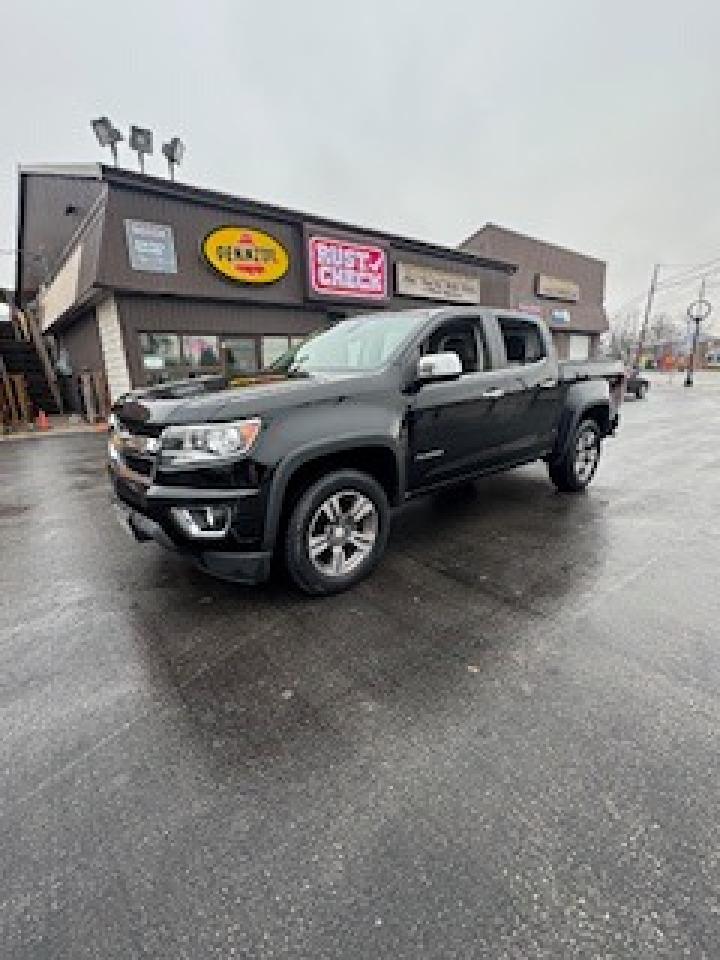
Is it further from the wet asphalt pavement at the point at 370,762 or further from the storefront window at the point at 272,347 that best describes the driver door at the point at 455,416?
the storefront window at the point at 272,347

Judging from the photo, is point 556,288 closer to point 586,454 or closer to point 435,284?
point 435,284

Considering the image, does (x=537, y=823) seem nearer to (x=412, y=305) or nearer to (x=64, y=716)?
(x=64, y=716)

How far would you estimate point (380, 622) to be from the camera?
297 centimetres

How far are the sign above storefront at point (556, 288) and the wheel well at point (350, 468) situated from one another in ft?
88.7

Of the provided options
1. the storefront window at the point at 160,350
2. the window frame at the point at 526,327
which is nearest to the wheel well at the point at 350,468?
the window frame at the point at 526,327

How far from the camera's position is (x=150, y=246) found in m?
11.1

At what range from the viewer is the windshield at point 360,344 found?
12.2ft

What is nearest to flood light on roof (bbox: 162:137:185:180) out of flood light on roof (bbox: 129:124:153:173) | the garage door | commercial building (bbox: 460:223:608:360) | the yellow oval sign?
flood light on roof (bbox: 129:124:153:173)

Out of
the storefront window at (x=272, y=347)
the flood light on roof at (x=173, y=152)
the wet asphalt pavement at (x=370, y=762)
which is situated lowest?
the wet asphalt pavement at (x=370, y=762)

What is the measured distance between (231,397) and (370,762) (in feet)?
6.73

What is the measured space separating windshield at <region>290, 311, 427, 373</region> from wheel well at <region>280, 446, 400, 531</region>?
0.65 metres

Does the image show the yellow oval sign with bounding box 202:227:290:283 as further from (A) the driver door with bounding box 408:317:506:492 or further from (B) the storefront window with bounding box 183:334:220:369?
(A) the driver door with bounding box 408:317:506:492

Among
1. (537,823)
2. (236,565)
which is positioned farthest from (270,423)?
(537,823)

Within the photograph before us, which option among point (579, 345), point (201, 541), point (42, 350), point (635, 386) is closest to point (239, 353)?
point (42, 350)
